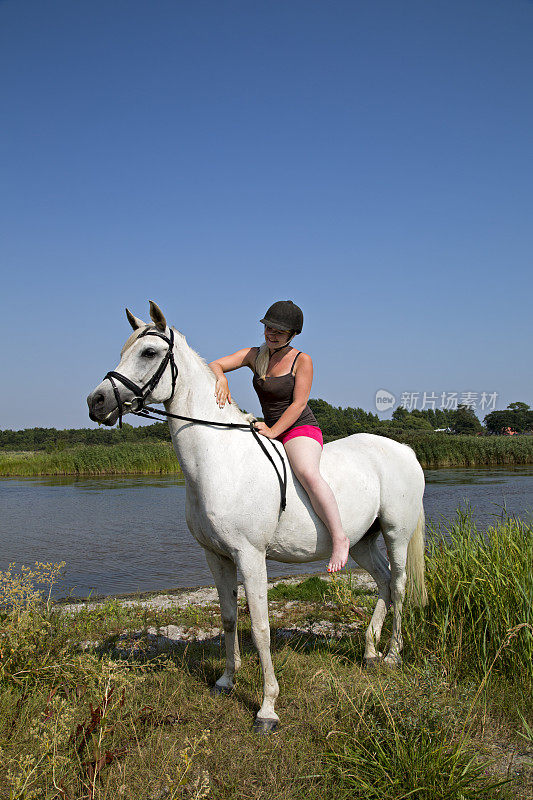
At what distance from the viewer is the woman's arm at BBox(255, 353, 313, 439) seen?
3.61 meters

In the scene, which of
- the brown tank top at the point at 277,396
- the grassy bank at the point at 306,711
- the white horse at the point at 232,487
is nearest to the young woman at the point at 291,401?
the brown tank top at the point at 277,396

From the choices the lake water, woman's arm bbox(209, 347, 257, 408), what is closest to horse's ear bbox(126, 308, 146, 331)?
woman's arm bbox(209, 347, 257, 408)

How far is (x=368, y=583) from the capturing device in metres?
7.48

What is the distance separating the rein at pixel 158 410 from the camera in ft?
10.4

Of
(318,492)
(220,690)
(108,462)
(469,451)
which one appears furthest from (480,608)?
(108,462)

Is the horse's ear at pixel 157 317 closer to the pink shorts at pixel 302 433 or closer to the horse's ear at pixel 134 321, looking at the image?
the horse's ear at pixel 134 321

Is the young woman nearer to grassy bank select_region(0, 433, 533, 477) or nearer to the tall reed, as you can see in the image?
the tall reed

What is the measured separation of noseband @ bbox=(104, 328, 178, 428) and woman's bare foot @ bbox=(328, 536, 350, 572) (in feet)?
4.89

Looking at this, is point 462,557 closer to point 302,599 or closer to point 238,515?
point 238,515

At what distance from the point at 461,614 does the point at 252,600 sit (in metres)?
1.68

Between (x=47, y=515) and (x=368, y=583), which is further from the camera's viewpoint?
(x=47, y=515)

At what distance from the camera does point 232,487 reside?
3.34 metres

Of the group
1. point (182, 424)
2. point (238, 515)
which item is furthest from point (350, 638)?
point (182, 424)

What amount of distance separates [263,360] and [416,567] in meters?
2.17
